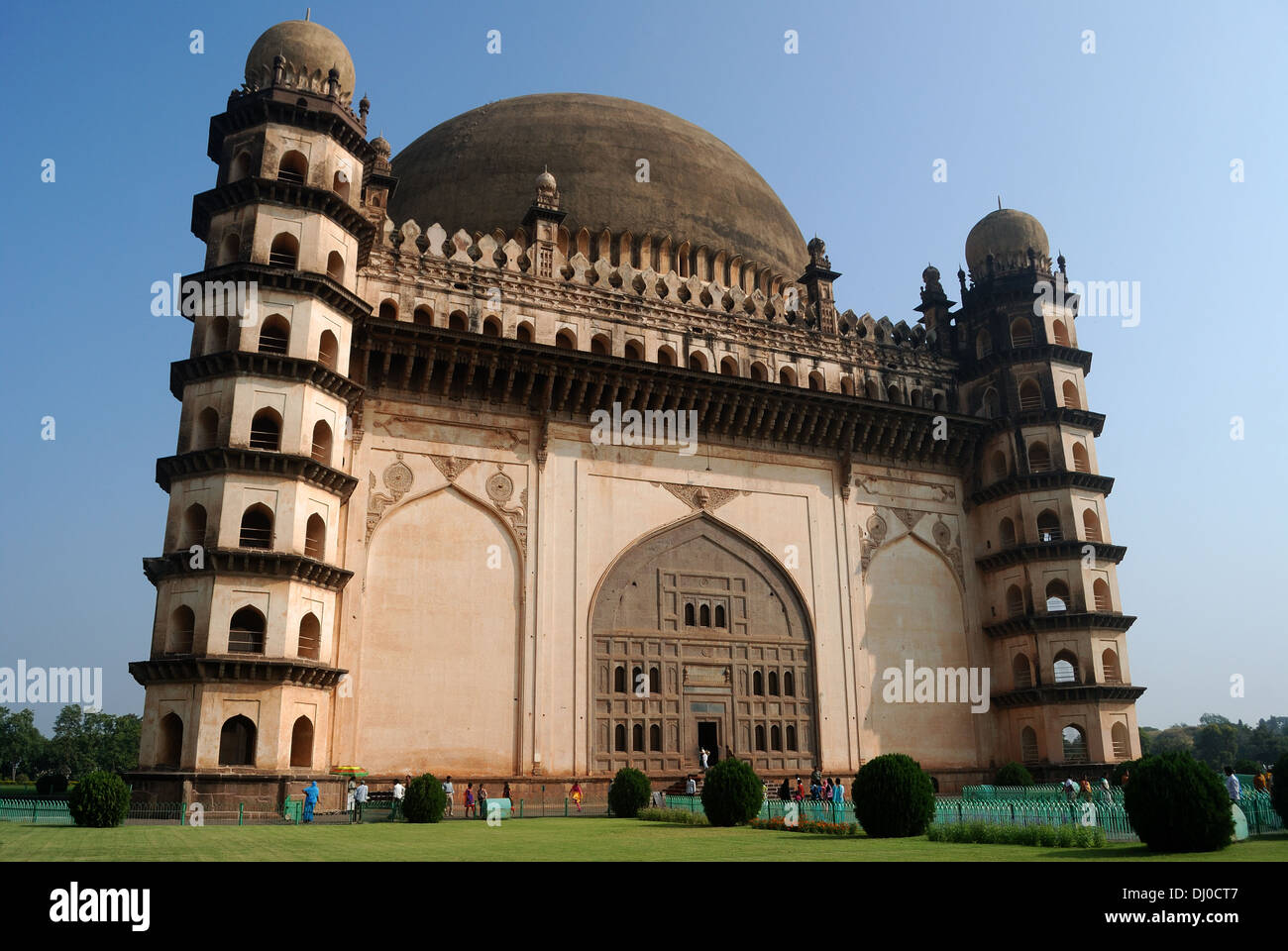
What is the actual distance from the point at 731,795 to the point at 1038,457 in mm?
16624

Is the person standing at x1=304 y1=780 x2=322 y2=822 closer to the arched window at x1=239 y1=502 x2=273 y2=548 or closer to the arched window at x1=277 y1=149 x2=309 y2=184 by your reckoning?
the arched window at x1=239 y1=502 x2=273 y2=548

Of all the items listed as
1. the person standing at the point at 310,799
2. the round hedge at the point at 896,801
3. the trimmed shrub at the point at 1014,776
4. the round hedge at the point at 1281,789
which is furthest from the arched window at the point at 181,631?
the trimmed shrub at the point at 1014,776

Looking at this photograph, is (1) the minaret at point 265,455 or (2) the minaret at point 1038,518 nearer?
(1) the minaret at point 265,455

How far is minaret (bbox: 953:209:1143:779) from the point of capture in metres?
26.1

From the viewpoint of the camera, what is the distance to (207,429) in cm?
2031

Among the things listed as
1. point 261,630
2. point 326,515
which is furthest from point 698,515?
point 261,630

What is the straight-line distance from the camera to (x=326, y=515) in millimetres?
20484

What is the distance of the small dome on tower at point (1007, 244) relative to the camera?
30281mm

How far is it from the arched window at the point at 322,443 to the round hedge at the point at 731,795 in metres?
10.3

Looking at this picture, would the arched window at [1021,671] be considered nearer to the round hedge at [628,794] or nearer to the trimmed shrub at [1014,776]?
the trimmed shrub at [1014,776]

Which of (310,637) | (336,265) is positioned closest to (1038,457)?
(336,265)

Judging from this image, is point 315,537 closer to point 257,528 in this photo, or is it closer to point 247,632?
point 257,528

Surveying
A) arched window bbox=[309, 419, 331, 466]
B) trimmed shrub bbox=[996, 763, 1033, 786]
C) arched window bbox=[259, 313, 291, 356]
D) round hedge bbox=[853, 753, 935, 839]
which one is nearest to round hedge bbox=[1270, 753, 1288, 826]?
round hedge bbox=[853, 753, 935, 839]
